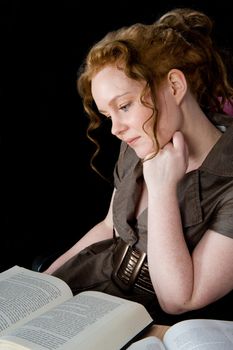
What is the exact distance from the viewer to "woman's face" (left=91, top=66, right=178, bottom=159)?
3.74 ft

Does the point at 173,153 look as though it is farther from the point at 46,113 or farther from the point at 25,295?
the point at 46,113

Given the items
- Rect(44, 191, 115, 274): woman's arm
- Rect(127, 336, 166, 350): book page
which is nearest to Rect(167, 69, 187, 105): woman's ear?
Rect(44, 191, 115, 274): woman's arm

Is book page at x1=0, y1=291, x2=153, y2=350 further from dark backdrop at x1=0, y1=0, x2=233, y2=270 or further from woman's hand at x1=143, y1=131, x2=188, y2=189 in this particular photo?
dark backdrop at x1=0, y1=0, x2=233, y2=270

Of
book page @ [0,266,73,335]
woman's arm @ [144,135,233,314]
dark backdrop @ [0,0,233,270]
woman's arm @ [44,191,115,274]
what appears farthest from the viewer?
dark backdrop @ [0,0,233,270]

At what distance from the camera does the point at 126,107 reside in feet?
3.81

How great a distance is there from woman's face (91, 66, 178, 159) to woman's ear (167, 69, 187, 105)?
39mm

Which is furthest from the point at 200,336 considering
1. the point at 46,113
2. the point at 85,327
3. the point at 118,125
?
the point at 46,113

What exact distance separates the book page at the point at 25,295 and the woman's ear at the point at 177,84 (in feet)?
1.78

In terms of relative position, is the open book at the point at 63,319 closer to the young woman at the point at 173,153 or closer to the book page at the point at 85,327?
the book page at the point at 85,327

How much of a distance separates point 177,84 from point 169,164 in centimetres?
20

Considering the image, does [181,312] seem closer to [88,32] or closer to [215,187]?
[215,187]

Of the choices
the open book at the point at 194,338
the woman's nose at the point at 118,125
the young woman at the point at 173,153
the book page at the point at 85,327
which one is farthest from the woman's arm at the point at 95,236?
the open book at the point at 194,338

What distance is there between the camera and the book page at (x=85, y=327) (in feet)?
2.72

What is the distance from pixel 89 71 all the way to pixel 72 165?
2.61 feet
